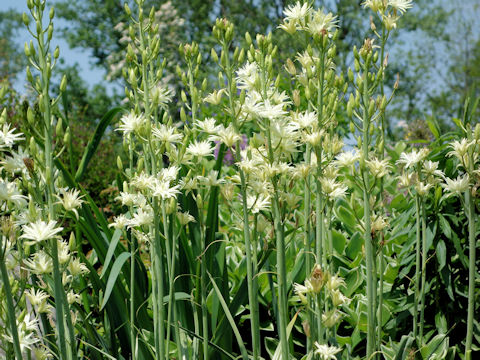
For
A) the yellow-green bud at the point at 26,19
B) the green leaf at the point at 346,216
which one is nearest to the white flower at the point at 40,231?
the yellow-green bud at the point at 26,19

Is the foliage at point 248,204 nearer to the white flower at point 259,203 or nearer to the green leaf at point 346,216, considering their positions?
the white flower at point 259,203

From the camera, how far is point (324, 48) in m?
1.39

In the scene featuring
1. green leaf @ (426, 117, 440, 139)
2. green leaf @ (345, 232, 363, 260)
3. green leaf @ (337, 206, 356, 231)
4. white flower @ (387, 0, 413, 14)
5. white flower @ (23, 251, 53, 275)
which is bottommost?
green leaf @ (345, 232, 363, 260)

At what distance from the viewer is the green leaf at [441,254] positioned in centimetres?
212

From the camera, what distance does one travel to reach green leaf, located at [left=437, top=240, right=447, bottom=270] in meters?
2.12

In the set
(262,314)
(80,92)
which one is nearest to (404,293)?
(262,314)

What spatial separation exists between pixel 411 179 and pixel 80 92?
21066mm

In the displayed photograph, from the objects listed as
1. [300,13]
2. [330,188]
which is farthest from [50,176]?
[300,13]

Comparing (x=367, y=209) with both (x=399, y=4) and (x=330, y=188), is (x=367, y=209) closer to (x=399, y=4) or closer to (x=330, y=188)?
(x=330, y=188)

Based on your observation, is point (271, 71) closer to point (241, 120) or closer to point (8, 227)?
point (241, 120)

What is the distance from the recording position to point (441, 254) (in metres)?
2.14

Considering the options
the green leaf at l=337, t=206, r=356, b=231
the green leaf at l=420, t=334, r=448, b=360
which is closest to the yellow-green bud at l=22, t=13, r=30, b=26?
the green leaf at l=420, t=334, r=448, b=360

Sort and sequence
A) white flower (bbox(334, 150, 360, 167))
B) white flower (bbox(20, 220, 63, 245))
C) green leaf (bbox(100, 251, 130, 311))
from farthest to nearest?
green leaf (bbox(100, 251, 130, 311)) < white flower (bbox(334, 150, 360, 167)) < white flower (bbox(20, 220, 63, 245))

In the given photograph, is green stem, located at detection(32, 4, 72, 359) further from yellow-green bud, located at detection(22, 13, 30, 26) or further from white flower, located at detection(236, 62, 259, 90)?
white flower, located at detection(236, 62, 259, 90)
